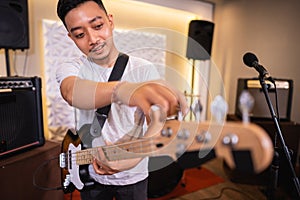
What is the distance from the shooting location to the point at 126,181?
65cm

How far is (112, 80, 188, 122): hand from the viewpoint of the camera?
34 cm

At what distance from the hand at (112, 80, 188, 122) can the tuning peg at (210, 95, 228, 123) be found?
0.05m

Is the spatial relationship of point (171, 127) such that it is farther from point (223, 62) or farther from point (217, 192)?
point (223, 62)

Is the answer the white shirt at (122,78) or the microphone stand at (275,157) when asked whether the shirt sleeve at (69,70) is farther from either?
the microphone stand at (275,157)

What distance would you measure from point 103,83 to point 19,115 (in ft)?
2.54

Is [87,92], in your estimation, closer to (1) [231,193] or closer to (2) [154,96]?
(2) [154,96]

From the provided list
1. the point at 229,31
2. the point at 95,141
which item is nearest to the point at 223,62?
the point at 229,31

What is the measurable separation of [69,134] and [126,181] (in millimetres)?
295

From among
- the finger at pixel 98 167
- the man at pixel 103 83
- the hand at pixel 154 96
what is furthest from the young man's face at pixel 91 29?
the finger at pixel 98 167

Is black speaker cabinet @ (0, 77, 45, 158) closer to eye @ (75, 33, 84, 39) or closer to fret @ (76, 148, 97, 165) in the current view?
fret @ (76, 148, 97, 165)

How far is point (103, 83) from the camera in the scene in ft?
1.46

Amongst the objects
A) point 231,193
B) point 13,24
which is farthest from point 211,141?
point 231,193

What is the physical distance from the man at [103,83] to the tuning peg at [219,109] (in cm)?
5

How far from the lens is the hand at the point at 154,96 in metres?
0.34
